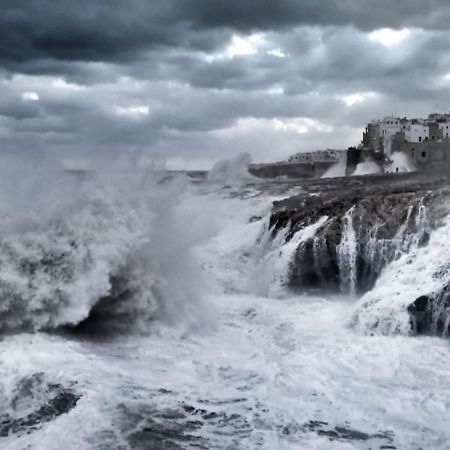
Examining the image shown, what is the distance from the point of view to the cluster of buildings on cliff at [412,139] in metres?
54.5

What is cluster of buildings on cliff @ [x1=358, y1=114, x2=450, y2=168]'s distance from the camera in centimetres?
5447

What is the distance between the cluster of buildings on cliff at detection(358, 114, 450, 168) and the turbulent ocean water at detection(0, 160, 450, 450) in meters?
39.0

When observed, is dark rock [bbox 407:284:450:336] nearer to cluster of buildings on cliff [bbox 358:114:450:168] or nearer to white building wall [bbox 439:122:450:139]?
cluster of buildings on cliff [bbox 358:114:450:168]

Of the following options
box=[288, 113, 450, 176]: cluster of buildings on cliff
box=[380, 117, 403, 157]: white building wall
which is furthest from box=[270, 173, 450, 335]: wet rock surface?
box=[380, 117, 403, 157]: white building wall

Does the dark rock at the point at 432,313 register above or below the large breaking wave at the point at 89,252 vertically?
below

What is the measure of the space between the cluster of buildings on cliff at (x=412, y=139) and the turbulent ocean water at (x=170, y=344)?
39.0m

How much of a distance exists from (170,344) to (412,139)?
65.3 meters

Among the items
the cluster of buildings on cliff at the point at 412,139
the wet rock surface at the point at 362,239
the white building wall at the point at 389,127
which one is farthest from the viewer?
the white building wall at the point at 389,127

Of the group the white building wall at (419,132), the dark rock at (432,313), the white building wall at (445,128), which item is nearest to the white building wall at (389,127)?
the white building wall at (419,132)

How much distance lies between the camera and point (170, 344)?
39.4ft

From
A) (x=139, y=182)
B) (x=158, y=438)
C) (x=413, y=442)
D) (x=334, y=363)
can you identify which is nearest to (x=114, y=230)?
(x=139, y=182)

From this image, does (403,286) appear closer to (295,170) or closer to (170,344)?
(170,344)

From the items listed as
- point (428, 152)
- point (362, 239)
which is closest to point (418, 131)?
point (428, 152)

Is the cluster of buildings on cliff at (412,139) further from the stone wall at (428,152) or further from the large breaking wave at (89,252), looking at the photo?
the large breaking wave at (89,252)
